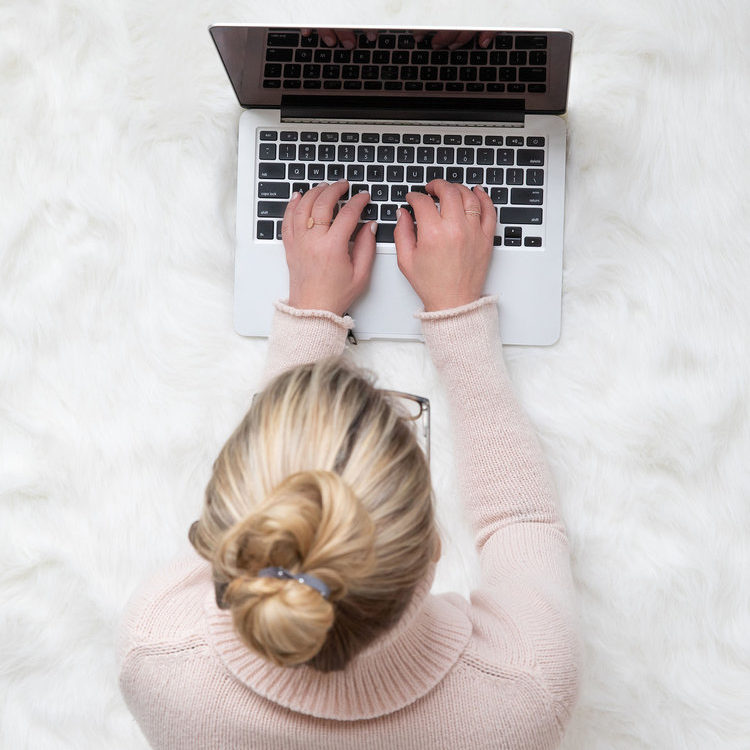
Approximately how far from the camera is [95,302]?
81 cm

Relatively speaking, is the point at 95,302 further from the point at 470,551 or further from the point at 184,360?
the point at 470,551

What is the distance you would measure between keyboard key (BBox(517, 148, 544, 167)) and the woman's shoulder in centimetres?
45

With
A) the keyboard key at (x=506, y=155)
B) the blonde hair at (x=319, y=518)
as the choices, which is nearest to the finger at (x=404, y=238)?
the keyboard key at (x=506, y=155)

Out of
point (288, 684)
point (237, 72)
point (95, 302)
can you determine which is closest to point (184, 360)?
point (95, 302)

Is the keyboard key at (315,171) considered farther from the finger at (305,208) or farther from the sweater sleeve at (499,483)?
the sweater sleeve at (499,483)

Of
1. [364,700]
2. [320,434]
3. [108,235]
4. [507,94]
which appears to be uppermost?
[507,94]

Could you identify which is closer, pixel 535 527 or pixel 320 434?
pixel 320 434

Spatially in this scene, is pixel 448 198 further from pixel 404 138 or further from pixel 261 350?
pixel 261 350

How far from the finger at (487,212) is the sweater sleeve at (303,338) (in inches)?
5.9

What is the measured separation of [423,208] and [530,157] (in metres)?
0.11

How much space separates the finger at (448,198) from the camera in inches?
29.9

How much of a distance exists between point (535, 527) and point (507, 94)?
38 centimetres

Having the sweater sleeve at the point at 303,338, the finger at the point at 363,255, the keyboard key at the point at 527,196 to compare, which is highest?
the keyboard key at the point at 527,196

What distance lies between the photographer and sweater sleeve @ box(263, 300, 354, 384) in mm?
753
